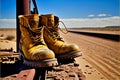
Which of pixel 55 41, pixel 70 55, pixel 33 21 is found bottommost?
pixel 70 55

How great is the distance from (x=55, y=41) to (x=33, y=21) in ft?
1.30

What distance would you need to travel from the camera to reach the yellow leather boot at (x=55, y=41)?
2.92m

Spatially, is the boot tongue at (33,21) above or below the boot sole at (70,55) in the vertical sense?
above

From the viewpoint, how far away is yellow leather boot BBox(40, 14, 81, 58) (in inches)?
115

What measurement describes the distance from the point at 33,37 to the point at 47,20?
0.28 m

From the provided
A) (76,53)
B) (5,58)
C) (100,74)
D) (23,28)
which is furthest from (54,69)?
(100,74)

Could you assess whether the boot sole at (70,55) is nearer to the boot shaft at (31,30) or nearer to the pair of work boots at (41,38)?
the pair of work boots at (41,38)

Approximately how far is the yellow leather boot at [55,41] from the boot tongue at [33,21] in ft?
0.31

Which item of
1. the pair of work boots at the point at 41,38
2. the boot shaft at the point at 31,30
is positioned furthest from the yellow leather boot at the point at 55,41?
the boot shaft at the point at 31,30

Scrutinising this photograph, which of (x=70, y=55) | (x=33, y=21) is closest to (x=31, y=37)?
(x=33, y=21)

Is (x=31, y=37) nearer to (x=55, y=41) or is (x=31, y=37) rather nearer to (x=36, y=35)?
(x=36, y=35)

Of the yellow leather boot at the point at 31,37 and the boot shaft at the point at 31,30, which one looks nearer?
the yellow leather boot at the point at 31,37

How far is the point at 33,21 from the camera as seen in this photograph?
2.88 meters

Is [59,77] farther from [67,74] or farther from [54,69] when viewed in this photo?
[54,69]
